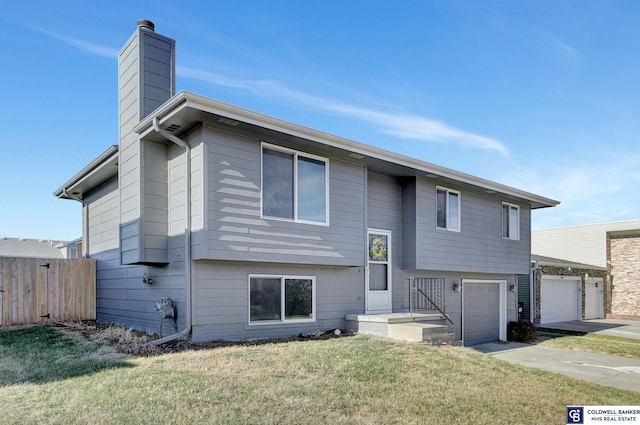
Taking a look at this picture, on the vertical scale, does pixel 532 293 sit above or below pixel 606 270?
below

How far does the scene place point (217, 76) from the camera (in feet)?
39.2

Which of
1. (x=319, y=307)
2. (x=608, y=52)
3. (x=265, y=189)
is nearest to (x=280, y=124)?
(x=265, y=189)

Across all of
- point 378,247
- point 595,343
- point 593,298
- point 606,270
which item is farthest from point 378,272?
point 606,270

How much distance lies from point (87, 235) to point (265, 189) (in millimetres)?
7313

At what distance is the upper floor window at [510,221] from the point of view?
15.0m

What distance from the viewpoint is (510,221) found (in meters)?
15.3

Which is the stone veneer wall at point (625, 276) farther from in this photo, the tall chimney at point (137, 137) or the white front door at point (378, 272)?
the tall chimney at point (137, 137)

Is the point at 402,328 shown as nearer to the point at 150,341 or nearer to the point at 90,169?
the point at 150,341

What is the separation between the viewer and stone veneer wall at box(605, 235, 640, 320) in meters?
22.8

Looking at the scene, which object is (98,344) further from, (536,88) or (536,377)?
(536,88)

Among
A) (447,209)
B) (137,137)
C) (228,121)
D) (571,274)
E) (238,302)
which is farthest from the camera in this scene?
(571,274)

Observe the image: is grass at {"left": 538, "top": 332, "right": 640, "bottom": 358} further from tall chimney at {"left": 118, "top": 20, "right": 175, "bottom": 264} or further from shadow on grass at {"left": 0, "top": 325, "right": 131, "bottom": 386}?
shadow on grass at {"left": 0, "top": 325, "right": 131, "bottom": 386}

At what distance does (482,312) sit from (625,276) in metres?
13.9

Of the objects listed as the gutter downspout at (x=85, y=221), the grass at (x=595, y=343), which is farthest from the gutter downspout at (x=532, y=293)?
the gutter downspout at (x=85, y=221)
